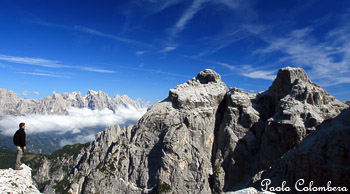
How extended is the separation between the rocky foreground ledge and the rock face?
78693 mm

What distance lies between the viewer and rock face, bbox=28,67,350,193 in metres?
108

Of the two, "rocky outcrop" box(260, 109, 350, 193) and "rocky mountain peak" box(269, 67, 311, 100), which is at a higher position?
"rocky mountain peak" box(269, 67, 311, 100)

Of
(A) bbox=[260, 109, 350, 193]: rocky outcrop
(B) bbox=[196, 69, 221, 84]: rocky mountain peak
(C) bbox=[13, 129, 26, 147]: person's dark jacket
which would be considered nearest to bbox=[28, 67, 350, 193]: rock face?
(B) bbox=[196, 69, 221, 84]: rocky mountain peak

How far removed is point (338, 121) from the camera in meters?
57.0

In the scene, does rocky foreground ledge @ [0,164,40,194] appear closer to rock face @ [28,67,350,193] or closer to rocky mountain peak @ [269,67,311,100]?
rock face @ [28,67,350,193]

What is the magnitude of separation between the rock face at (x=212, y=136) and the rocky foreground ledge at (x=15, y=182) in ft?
258

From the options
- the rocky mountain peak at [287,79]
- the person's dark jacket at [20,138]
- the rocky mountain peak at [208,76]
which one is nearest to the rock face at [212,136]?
the rocky mountain peak at [208,76]

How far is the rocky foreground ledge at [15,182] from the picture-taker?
22130 mm

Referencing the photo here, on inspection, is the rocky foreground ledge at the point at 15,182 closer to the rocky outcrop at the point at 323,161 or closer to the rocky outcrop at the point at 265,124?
the rocky outcrop at the point at 323,161

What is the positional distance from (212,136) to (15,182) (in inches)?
5752

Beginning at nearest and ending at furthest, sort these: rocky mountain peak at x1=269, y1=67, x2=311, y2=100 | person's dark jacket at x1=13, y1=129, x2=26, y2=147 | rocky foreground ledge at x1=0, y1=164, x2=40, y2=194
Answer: rocky foreground ledge at x1=0, y1=164, x2=40, y2=194
person's dark jacket at x1=13, y1=129, x2=26, y2=147
rocky mountain peak at x1=269, y1=67, x2=311, y2=100

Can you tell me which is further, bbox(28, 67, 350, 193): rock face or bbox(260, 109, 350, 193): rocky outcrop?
bbox(28, 67, 350, 193): rock face

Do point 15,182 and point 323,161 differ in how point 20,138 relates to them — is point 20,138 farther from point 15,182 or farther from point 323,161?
point 323,161

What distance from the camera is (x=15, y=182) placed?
926 inches
